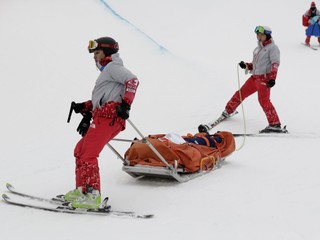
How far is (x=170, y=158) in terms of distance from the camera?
4.72m

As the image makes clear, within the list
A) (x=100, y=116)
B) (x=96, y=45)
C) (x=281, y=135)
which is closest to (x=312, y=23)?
(x=281, y=135)

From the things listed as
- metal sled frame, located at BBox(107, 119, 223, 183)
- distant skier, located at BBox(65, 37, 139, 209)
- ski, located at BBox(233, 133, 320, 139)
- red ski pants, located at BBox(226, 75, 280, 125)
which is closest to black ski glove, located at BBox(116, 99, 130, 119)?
distant skier, located at BBox(65, 37, 139, 209)

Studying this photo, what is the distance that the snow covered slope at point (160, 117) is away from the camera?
375 cm

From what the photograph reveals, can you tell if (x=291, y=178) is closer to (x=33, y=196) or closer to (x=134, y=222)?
(x=134, y=222)

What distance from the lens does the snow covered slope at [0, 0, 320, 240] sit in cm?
375

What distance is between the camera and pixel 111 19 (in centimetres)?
1152

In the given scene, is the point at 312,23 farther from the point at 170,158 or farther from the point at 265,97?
the point at 170,158

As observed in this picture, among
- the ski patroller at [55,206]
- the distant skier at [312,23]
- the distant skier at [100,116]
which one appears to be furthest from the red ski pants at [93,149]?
the distant skier at [312,23]

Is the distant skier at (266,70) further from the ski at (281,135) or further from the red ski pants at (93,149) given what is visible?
the red ski pants at (93,149)

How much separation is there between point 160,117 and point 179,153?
3212 mm

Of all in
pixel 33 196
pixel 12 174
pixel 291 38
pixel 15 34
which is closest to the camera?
pixel 33 196

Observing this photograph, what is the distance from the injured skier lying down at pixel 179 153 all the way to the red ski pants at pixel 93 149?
0.44 meters

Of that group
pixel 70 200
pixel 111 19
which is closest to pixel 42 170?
pixel 70 200

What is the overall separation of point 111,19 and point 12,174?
6806 mm
